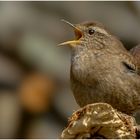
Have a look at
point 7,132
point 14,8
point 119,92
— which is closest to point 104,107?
point 119,92

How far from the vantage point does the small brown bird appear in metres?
4.73

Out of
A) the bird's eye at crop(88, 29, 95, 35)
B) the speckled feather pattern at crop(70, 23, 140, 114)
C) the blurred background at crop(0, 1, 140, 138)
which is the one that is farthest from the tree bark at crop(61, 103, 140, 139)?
the blurred background at crop(0, 1, 140, 138)

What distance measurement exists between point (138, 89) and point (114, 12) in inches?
201

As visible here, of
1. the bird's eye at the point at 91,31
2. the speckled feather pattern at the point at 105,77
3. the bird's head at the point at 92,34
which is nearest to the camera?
the speckled feather pattern at the point at 105,77

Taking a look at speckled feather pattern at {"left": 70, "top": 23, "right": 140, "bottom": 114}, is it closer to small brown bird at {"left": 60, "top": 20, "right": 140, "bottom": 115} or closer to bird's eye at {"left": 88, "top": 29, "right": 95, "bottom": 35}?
small brown bird at {"left": 60, "top": 20, "right": 140, "bottom": 115}

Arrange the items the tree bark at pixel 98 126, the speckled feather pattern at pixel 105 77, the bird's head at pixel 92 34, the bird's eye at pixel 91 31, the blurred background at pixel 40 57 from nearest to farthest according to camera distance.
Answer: the tree bark at pixel 98 126 → the speckled feather pattern at pixel 105 77 → the bird's head at pixel 92 34 → the bird's eye at pixel 91 31 → the blurred background at pixel 40 57

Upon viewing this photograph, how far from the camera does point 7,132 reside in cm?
833

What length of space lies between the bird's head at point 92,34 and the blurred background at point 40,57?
2.77 metres

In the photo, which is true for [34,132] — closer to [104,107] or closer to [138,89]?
[138,89]

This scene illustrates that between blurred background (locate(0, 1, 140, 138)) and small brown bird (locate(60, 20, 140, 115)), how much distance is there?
113 inches

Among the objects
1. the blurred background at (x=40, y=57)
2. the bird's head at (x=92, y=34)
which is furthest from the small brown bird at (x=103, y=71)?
the blurred background at (x=40, y=57)

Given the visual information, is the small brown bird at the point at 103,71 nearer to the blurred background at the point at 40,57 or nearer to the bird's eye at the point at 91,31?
the bird's eye at the point at 91,31

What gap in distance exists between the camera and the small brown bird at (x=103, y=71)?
473cm

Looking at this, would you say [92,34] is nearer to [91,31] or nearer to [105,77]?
[91,31]
